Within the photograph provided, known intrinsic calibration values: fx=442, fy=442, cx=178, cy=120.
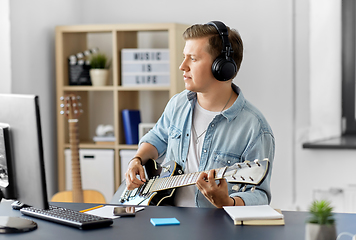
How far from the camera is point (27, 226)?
1166mm

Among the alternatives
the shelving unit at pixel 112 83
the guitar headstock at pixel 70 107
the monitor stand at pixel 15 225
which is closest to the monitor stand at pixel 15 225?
the monitor stand at pixel 15 225

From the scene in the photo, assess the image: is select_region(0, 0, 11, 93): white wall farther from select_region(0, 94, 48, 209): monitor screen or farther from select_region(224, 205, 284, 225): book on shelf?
select_region(224, 205, 284, 225): book on shelf

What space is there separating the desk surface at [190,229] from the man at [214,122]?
12.3 inches

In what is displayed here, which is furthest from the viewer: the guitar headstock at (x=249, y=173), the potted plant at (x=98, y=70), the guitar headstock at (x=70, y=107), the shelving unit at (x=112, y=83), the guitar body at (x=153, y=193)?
the potted plant at (x=98, y=70)

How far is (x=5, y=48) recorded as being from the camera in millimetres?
2682

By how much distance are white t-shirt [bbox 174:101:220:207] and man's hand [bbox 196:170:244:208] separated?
26 centimetres

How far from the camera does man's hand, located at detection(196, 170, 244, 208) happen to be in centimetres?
133

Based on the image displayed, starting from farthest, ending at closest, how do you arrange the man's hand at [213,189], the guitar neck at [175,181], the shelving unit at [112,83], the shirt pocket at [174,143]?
the shelving unit at [112,83], the shirt pocket at [174,143], the guitar neck at [175,181], the man's hand at [213,189]

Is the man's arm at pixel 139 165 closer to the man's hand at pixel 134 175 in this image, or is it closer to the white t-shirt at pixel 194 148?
the man's hand at pixel 134 175

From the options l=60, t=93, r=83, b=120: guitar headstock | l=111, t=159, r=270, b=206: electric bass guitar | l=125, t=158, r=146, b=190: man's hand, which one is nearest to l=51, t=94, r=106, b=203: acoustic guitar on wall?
l=60, t=93, r=83, b=120: guitar headstock

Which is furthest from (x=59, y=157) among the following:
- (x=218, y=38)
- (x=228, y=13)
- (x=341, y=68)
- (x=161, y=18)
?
(x=341, y=68)

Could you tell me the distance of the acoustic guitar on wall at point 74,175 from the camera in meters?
2.72

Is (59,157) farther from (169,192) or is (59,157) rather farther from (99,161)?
(169,192)

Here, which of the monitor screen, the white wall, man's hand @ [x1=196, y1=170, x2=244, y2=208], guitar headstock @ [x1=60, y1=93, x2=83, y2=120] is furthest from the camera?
guitar headstock @ [x1=60, y1=93, x2=83, y2=120]
